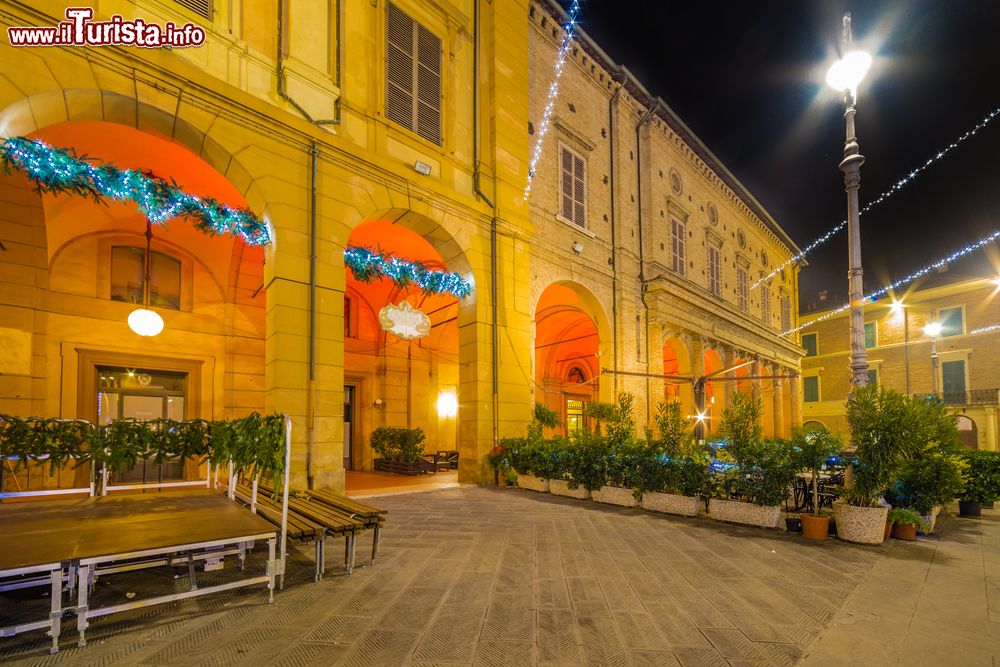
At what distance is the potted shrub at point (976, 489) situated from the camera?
904 centimetres

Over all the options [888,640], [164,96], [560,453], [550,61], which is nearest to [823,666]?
[888,640]

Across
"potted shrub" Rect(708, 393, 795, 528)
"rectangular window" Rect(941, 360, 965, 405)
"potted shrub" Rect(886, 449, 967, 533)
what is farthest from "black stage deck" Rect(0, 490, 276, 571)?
"rectangular window" Rect(941, 360, 965, 405)

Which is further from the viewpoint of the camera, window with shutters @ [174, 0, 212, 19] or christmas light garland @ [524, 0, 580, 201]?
christmas light garland @ [524, 0, 580, 201]

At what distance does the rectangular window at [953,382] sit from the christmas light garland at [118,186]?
36.3 metres

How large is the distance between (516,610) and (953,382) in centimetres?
3705

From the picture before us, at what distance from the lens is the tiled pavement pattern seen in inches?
128

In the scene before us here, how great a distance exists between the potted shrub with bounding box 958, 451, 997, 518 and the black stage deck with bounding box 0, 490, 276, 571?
1150 cm

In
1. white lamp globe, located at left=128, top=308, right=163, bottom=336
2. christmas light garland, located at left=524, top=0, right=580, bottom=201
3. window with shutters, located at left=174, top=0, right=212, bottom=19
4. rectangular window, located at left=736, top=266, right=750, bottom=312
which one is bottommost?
white lamp globe, located at left=128, top=308, right=163, bottom=336

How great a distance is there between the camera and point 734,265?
25.2 metres

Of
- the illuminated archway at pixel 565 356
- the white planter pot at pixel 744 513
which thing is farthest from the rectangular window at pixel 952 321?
the white planter pot at pixel 744 513

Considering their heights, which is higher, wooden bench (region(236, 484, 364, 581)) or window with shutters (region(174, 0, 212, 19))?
window with shutters (region(174, 0, 212, 19))

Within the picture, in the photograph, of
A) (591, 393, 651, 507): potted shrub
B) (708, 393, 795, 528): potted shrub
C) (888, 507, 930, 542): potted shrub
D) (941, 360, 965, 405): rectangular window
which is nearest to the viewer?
(888, 507, 930, 542): potted shrub

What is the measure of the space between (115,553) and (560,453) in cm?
762

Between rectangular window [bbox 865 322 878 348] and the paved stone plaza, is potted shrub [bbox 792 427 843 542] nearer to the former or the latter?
the paved stone plaza
